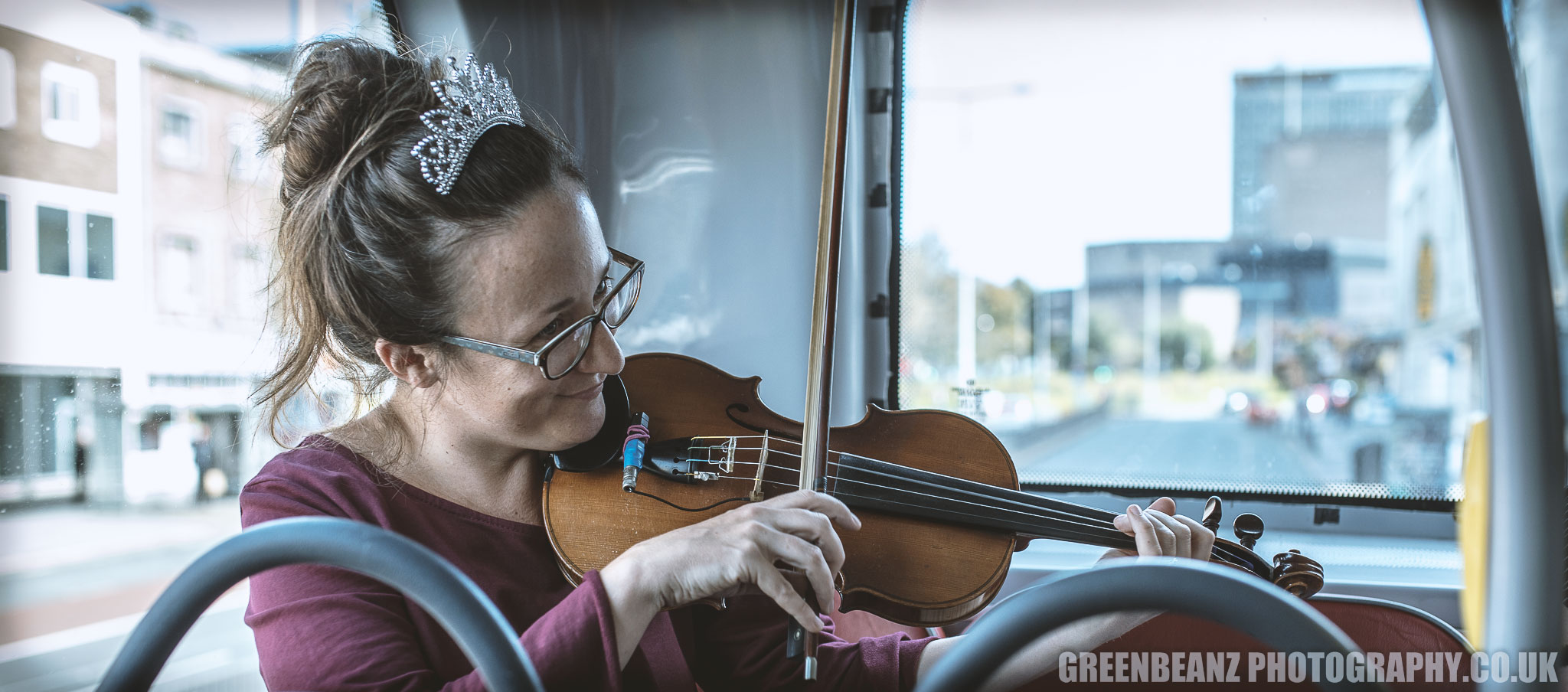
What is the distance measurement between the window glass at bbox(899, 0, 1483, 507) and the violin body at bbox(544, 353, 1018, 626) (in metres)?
0.67

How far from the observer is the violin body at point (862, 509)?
0.98 m

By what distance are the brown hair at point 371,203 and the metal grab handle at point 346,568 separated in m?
0.46

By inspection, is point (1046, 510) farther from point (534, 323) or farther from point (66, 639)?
point (66, 639)

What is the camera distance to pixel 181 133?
1342 mm

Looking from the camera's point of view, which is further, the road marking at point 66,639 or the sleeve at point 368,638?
the road marking at point 66,639

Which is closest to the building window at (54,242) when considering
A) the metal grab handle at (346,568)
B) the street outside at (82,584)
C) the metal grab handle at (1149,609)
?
the street outside at (82,584)

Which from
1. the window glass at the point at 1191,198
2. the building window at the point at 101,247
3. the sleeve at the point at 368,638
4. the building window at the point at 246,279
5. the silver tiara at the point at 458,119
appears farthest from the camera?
the window glass at the point at 1191,198

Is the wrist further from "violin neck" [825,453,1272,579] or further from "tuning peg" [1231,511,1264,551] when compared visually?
"tuning peg" [1231,511,1264,551]

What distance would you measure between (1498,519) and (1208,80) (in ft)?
5.18

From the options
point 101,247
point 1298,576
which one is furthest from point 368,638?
point 1298,576

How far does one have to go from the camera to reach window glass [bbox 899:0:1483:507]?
1643 mm

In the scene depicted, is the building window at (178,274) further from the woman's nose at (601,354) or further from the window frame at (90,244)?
the woman's nose at (601,354)

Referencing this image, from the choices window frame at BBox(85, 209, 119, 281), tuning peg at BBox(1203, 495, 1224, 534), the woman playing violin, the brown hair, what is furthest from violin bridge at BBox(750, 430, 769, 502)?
window frame at BBox(85, 209, 119, 281)

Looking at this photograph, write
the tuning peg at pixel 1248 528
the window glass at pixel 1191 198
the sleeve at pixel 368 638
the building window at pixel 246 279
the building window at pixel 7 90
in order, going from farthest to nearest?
the window glass at pixel 1191 198, the building window at pixel 246 279, the building window at pixel 7 90, the tuning peg at pixel 1248 528, the sleeve at pixel 368 638
